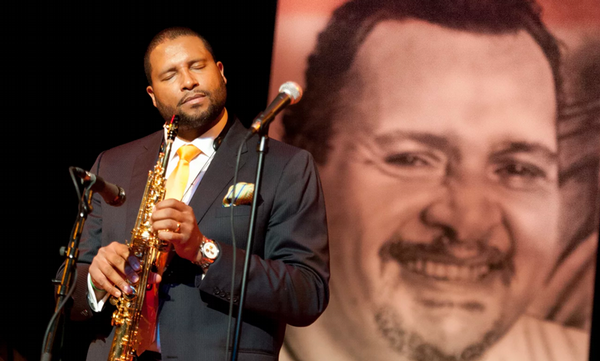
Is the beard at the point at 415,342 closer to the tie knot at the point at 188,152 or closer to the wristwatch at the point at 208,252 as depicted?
the tie knot at the point at 188,152

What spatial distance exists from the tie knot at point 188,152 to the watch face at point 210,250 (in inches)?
21.4

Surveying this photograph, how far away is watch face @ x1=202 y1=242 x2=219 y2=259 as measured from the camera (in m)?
2.05

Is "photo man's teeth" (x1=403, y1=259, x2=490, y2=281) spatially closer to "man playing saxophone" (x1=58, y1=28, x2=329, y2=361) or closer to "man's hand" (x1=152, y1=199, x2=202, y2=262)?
"man playing saxophone" (x1=58, y1=28, x2=329, y2=361)

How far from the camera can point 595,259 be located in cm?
341

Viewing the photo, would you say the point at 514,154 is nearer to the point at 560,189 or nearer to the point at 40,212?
the point at 560,189

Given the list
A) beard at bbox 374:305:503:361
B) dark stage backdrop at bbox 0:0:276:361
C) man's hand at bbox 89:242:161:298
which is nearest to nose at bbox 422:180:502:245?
beard at bbox 374:305:503:361

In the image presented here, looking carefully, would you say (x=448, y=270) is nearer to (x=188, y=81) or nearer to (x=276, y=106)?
(x=188, y=81)

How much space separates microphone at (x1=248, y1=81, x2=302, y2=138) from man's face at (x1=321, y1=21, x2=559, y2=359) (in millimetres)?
1824

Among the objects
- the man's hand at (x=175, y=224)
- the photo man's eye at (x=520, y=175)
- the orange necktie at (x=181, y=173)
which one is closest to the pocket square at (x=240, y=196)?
the orange necktie at (x=181, y=173)

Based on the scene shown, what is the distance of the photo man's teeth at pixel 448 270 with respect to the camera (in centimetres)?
348

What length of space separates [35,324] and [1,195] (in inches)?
29.2

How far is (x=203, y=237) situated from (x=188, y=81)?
75 centimetres

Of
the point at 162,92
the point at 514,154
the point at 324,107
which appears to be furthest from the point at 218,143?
the point at 514,154

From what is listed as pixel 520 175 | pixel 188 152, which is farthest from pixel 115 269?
pixel 520 175
